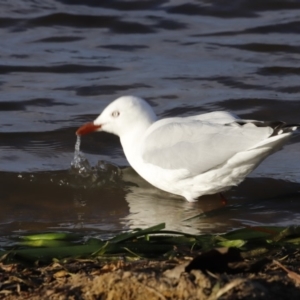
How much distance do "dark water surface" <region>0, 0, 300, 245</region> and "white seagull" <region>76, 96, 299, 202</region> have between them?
21cm

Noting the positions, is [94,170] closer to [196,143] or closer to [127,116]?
[127,116]

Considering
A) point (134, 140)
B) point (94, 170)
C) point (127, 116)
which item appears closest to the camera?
point (134, 140)

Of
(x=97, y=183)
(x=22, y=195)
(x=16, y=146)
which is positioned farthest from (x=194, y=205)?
(x=16, y=146)

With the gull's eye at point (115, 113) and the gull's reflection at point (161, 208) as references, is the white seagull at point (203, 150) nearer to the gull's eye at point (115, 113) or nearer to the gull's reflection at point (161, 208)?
the gull's reflection at point (161, 208)

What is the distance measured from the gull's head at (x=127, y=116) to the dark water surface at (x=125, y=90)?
46 cm

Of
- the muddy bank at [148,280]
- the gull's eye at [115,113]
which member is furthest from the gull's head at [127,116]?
the muddy bank at [148,280]

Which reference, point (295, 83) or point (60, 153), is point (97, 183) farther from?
point (295, 83)

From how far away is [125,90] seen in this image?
367 inches

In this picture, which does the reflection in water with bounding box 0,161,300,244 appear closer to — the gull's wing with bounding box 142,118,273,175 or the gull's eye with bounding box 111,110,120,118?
the gull's wing with bounding box 142,118,273,175

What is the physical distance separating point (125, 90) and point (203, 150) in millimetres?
3539

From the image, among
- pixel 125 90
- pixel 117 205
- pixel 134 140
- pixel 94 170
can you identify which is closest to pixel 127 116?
pixel 134 140

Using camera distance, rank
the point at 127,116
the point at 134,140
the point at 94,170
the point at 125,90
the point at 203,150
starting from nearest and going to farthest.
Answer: the point at 203,150 → the point at 134,140 → the point at 127,116 → the point at 94,170 → the point at 125,90

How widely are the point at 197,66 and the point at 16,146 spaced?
3.25 m

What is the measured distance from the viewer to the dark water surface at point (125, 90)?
6.03 metres
